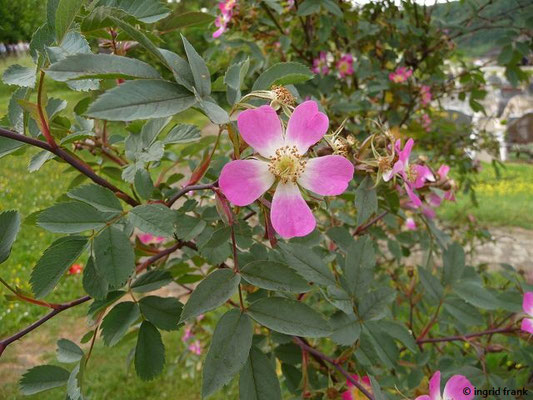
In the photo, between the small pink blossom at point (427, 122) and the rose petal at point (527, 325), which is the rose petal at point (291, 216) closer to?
the rose petal at point (527, 325)

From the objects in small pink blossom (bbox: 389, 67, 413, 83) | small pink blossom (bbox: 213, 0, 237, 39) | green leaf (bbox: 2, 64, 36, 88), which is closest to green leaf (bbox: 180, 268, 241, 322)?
green leaf (bbox: 2, 64, 36, 88)

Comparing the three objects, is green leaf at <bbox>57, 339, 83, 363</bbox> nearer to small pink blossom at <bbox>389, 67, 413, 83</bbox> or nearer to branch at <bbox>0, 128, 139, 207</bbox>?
branch at <bbox>0, 128, 139, 207</bbox>

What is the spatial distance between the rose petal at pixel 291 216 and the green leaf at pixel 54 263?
0.19 m

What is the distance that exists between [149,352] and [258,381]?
156 mm

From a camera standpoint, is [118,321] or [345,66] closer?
[118,321]

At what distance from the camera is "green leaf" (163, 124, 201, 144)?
56cm

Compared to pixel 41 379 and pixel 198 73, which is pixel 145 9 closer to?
pixel 198 73

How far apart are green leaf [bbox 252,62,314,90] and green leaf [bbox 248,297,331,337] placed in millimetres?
203

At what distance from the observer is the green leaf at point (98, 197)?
459 mm

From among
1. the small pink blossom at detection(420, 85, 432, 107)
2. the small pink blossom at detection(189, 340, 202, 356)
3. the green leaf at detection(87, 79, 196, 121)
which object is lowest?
the small pink blossom at detection(189, 340, 202, 356)

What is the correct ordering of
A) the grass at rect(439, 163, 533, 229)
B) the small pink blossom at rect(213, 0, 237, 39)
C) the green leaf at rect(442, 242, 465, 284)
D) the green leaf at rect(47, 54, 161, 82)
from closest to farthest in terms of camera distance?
the green leaf at rect(47, 54, 161, 82), the green leaf at rect(442, 242, 465, 284), the small pink blossom at rect(213, 0, 237, 39), the grass at rect(439, 163, 533, 229)

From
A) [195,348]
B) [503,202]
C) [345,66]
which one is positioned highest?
[345,66]

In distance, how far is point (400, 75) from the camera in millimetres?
1571

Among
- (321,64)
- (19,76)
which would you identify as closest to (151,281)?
(19,76)
